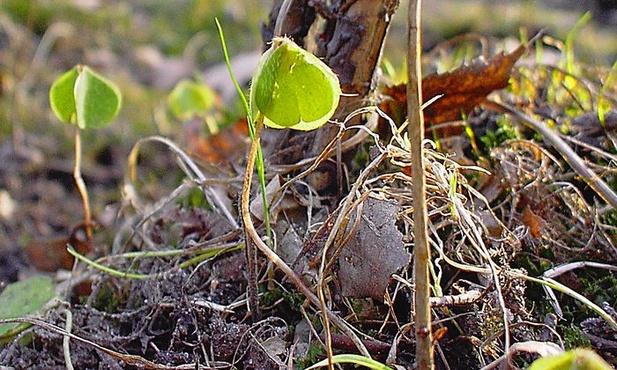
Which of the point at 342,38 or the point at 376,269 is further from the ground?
the point at 342,38

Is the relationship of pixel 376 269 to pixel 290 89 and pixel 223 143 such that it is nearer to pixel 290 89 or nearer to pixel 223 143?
pixel 290 89

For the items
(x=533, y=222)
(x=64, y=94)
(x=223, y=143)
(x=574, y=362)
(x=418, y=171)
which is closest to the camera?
(x=574, y=362)

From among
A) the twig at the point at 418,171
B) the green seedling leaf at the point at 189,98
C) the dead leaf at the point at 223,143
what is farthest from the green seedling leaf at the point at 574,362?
the green seedling leaf at the point at 189,98

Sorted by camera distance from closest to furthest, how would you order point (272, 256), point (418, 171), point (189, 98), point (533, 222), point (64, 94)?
point (418, 171) → point (272, 256) → point (533, 222) → point (64, 94) → point (189, 98)

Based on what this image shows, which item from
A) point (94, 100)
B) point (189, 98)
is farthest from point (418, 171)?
point (189, 98)

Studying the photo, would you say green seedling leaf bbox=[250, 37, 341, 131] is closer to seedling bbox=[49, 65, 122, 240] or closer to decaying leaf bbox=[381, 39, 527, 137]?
decaying leaf bbox=[381, 39, 527, 137]

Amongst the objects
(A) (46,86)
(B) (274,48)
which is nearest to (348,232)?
(B) (274,48)

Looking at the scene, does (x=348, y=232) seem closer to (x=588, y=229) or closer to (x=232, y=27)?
(x=588, y=229)
